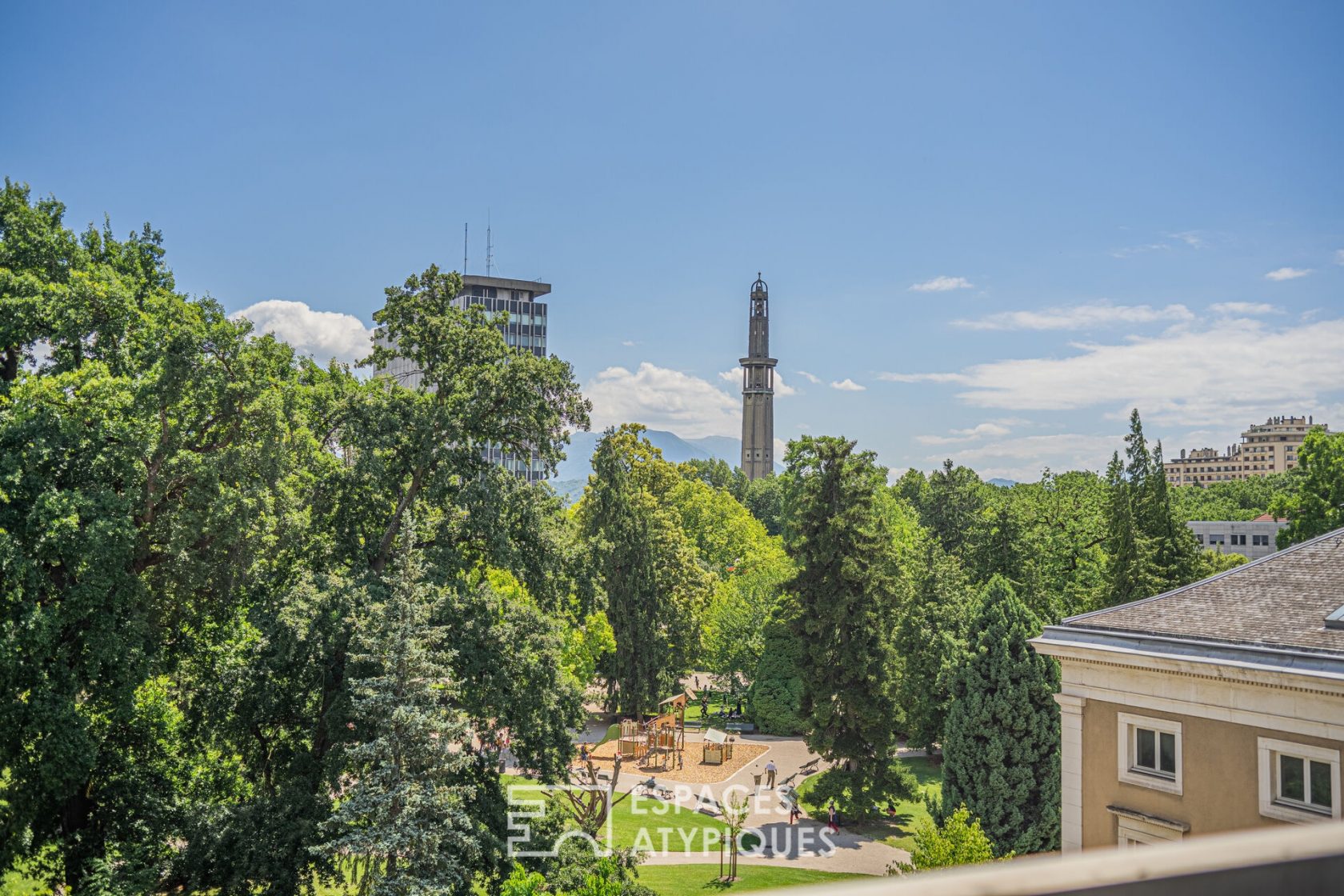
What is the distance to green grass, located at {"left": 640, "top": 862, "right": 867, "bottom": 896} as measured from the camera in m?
24.0

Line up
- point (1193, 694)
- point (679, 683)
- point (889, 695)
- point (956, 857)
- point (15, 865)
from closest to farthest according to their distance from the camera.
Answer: point (1193, 694), point (956, 857), point (15, 865), point (889, 695), point (679, 683)

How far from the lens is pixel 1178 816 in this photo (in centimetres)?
1446

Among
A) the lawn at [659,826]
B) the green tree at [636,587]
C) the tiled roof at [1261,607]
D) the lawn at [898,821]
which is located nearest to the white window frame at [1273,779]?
the tiled roof at [1261,607]

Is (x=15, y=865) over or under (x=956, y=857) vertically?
under

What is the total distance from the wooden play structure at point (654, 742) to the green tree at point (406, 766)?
19024 millimetres

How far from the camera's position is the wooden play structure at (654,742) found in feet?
123

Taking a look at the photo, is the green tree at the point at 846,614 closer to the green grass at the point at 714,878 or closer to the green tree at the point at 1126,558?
the green grass at the point at 714,878

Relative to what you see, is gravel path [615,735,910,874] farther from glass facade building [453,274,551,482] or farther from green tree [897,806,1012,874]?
glass facade building [453,274,551,482]

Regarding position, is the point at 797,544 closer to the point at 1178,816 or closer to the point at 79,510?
the point at 1178,816

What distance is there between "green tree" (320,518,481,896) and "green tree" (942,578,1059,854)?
46.7ft

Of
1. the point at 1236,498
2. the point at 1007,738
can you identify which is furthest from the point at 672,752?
the point at 1236,498

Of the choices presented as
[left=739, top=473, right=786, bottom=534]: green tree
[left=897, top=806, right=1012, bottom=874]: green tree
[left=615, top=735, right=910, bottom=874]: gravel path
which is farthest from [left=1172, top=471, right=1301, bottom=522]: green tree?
[left=897, top=806, right=1012, bottom=874]: green tree

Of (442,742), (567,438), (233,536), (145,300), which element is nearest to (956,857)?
(442,742)

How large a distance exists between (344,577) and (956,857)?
13843mm
